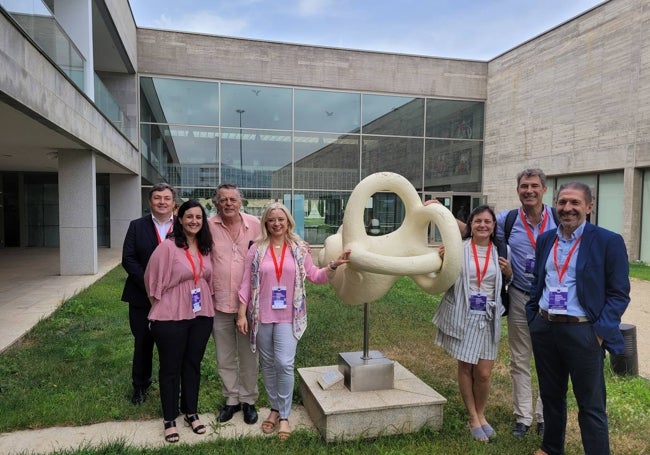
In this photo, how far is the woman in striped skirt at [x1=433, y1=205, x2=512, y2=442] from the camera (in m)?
3.38

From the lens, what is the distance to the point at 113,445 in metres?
3.23

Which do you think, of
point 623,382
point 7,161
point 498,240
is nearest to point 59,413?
point 498,240

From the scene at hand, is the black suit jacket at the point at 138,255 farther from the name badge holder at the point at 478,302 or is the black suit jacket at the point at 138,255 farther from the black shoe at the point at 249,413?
the name badge holder at the point at 478,302

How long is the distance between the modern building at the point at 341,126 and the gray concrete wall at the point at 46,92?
1.41m

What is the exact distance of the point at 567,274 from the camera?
2.86 m

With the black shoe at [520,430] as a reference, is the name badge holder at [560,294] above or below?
above

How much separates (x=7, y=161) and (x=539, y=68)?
60.4 ft

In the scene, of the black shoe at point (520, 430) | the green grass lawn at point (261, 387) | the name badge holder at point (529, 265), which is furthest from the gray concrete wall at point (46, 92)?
the black shoe at point (520, 430)

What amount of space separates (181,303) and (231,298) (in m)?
0.38

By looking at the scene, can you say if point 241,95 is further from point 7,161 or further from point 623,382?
point 623,382

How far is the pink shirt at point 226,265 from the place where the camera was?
3.49 metres

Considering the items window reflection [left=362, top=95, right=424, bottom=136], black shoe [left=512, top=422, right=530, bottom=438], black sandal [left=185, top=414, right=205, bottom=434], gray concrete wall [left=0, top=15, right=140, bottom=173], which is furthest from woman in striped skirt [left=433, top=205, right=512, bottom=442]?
window reflection [left=362, top=95, right=424, bottom=136]

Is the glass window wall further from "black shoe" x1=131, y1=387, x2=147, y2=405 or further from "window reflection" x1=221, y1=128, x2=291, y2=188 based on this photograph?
"black shoe" x1=131, y1=387, x2=147, y2=405

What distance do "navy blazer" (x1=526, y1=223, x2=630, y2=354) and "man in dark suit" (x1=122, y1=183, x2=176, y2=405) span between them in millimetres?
3155
